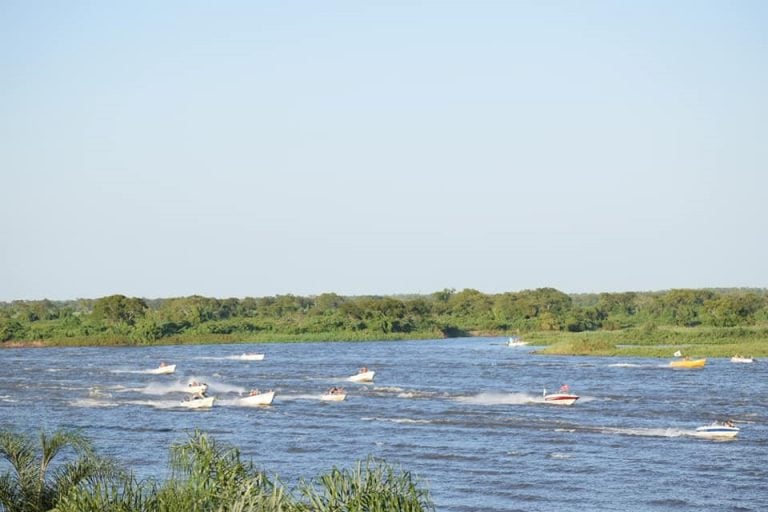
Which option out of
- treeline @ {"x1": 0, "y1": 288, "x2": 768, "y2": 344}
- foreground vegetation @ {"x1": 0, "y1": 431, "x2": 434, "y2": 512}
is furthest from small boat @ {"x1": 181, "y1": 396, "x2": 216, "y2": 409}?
treeline @ {"x1": 0, "y1": 288, "x2": 768, "y2": 344}

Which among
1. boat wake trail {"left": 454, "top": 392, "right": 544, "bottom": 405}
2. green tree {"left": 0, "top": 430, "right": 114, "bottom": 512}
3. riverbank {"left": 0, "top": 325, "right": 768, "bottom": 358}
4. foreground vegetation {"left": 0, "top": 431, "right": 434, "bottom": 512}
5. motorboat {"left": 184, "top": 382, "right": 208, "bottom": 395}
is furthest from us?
riverbank {"left": 0, "top": 325, "right": 768, "bottom": 358}

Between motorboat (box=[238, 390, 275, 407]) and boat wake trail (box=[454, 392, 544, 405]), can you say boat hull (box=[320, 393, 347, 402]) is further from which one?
boat wake trail (box=[454, 392, 544, 405])

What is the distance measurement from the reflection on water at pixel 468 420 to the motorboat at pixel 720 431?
0.63 m

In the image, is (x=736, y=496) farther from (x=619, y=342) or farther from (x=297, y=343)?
(x=297, y=343)

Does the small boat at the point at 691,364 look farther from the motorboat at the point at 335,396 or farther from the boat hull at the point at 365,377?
the motorboat at the point at 335,396

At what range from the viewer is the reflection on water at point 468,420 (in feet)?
157

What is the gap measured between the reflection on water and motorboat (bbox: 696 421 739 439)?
2.07 feet

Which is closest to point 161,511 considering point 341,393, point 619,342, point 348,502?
point 348,502

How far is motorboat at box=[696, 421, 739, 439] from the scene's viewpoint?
58.8m

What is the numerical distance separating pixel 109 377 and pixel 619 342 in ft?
177

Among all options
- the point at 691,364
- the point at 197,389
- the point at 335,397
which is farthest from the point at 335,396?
the point at 691,364

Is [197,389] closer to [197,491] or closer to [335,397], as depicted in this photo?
[335,397]

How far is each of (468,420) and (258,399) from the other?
637 inches

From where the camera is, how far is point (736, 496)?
4553 cm
